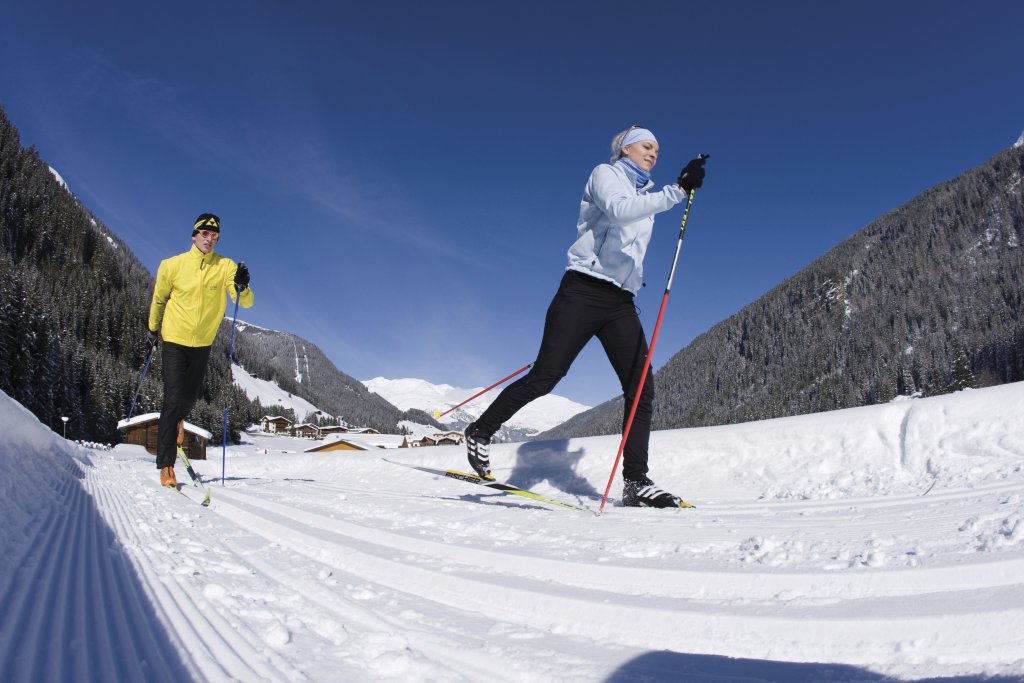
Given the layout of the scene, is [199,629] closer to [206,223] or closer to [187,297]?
[187,297]

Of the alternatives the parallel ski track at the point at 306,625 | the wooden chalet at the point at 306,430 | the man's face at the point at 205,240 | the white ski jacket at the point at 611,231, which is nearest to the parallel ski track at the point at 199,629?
the parallel ski track at the point at 306,625

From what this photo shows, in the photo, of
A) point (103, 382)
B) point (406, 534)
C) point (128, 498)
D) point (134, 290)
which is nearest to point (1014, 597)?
point (406, 534)

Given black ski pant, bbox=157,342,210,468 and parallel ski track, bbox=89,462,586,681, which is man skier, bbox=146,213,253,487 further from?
parallel ski track, bbox=89,462,586,681

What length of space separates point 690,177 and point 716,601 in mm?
2814

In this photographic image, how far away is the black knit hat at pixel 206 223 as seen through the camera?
5312 millimetres

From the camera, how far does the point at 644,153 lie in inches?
157

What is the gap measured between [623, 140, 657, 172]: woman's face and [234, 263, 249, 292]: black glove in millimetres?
3976

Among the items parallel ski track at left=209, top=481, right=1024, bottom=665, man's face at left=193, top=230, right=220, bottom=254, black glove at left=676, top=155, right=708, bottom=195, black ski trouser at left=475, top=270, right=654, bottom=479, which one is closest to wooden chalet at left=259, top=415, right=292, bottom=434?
man's face at left=193, top=230, right=220, bottom=254

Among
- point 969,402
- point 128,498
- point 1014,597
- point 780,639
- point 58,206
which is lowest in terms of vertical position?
point 128,498

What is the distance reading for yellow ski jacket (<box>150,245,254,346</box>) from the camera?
204 inches

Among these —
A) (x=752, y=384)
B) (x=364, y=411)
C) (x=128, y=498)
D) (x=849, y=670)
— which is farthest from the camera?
(x=364, y=411)

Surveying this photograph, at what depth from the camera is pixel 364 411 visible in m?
167

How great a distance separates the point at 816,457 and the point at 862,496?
2.40 ft

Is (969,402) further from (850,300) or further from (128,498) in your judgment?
(850,300)
